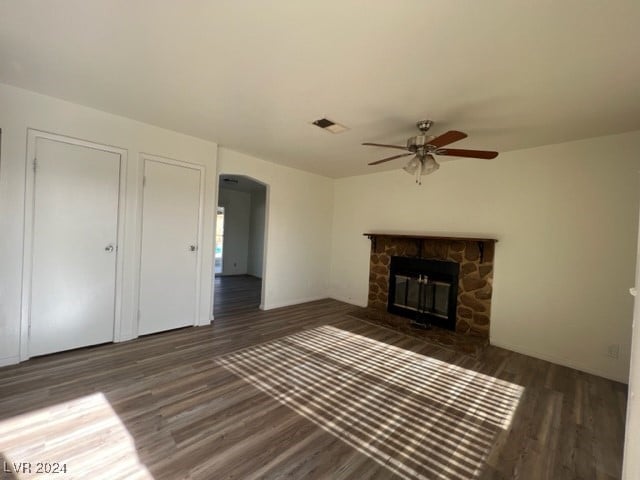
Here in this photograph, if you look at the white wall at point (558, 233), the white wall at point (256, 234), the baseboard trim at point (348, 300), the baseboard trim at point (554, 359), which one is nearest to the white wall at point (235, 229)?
the white wall at point (256, 234)

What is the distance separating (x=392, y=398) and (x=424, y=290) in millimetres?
2368

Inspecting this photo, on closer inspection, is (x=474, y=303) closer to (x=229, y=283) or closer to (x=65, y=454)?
(x=65, y=454)

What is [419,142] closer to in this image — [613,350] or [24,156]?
[613,350]

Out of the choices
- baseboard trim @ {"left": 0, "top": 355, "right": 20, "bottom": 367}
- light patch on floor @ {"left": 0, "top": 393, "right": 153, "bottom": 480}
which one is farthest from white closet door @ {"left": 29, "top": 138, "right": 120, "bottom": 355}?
light patch on floor @ {"left": 0, "top": 393, "right": 153, "bottom": 480}

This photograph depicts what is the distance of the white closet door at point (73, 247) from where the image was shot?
8.61 ft

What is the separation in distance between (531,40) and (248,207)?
757 centimetres

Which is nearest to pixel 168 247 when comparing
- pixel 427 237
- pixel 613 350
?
pixel 427 237

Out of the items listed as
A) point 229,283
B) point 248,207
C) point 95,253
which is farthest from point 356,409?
point 248,207

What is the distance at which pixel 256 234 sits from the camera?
26.7 ft

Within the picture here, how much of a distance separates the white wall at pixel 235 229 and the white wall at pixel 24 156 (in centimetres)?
449

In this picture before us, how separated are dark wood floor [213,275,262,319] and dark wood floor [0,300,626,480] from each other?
1.33m

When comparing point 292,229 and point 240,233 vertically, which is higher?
point 292,229

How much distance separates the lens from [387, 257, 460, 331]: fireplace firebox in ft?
13.0

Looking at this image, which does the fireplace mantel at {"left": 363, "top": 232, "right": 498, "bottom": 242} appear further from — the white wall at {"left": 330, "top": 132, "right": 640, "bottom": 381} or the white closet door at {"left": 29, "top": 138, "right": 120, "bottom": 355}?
the white closet door at {"left": 29, "top": 138, "right": 120, "bottom": 355}
